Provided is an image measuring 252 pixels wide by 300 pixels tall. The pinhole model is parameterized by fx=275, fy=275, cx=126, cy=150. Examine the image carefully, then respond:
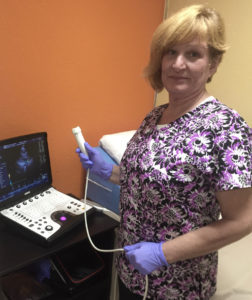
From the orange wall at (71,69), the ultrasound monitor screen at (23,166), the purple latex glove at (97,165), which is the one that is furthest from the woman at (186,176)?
the orange wall at (71,69)

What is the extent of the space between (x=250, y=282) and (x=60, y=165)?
1010mm

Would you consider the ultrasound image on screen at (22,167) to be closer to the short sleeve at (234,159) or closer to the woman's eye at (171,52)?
the woman's eye at (171,52)

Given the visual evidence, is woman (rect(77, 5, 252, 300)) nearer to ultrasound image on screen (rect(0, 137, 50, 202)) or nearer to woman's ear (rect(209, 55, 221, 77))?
woman's ear (rect(209, 55, 221, 77))

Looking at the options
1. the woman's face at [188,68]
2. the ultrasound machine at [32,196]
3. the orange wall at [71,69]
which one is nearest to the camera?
the woman's face at [188,68]

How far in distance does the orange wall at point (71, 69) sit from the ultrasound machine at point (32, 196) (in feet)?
0.64

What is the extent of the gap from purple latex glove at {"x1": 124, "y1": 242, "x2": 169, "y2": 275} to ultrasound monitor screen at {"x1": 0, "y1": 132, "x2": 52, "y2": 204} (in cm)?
57

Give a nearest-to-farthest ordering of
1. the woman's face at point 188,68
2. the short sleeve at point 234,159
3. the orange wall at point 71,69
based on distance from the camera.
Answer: the short sleeve at point 234,159 → the woman's face at point 188,68 → the orange wall at point 71,69

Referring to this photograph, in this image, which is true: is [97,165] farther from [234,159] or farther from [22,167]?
[234,159]

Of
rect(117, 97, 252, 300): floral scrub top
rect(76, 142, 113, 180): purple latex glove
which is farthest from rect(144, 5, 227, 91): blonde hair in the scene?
rect(76, 142, 113, 180): purple latex glove

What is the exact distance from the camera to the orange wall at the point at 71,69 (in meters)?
1.17

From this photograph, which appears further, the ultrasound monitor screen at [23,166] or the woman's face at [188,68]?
the ultrasound monitor screen at [23,166]

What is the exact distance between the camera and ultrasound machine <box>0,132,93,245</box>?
0.99 metres

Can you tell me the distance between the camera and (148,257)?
29.2 inches

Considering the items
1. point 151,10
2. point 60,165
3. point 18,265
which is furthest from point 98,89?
point 18,265
